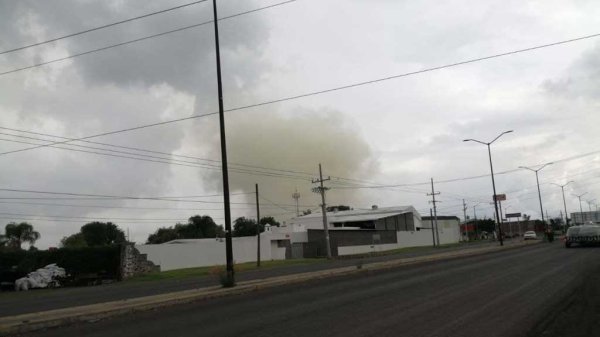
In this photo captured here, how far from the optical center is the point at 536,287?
52.7 ft

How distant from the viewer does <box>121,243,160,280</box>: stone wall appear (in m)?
46.9

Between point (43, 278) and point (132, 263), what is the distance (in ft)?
27.9

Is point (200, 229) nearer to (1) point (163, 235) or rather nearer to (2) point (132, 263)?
(1) point (163, 235)

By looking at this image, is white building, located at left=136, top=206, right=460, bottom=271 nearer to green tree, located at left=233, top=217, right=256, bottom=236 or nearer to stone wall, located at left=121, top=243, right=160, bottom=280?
stone wall, located at left=121, top=243, right=160, bottom=280

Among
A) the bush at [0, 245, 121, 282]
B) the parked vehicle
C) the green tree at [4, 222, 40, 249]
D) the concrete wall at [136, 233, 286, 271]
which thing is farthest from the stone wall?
the green tree at [4, 222, 40, 249]

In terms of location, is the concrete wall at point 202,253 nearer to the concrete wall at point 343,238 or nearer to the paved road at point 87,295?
the concrete wall at point 343,238

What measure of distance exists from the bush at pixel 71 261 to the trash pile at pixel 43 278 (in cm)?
93

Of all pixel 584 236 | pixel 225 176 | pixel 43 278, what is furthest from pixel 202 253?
pixel 225 176

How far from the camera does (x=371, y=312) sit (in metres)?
12.4

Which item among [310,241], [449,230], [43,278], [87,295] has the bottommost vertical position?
[87,295]

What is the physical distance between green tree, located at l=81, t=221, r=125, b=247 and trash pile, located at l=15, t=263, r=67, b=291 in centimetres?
9341

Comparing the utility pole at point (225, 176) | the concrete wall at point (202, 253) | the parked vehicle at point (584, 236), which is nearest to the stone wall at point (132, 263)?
the concrete wall at point (202, 253)

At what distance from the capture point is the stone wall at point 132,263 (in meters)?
46.9

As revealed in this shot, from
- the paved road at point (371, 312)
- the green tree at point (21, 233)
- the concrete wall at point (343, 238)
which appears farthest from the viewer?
the green tree at point (21, 233)
